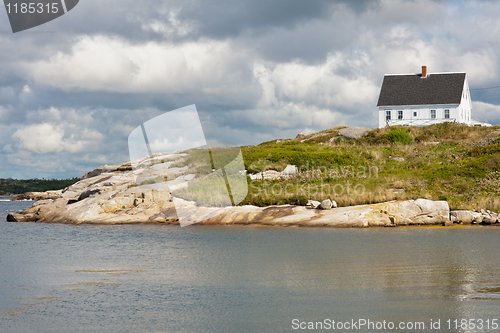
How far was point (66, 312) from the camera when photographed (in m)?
10.4

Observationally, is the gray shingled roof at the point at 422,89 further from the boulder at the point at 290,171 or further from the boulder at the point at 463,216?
the boulder at the point at 463,216

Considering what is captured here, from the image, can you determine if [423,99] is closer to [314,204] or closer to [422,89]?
[422,89]

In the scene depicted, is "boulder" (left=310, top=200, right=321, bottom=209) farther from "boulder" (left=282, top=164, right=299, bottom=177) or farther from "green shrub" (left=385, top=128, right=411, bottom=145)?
"green shrub" (left=385, top=128, right=411, bottom=145)

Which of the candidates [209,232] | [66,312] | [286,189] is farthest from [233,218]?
[66,312]

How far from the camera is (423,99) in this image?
62.1 meters

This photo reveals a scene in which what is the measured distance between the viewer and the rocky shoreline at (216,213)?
82.1 feet

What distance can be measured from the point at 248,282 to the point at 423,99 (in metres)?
56.8

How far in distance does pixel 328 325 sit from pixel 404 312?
6.44 feet

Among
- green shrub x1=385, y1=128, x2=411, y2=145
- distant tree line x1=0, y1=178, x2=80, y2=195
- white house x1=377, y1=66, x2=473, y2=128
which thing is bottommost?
distant tree line x1=0, y1=178, x2=80, y2=195

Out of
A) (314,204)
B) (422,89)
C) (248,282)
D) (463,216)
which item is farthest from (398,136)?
(248,282)

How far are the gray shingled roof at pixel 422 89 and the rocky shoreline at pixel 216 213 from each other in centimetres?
4045

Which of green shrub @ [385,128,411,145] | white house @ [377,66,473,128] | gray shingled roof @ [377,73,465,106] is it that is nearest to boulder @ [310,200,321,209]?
green shrub @ [385,128,411,145]

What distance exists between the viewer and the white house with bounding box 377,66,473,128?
201ft

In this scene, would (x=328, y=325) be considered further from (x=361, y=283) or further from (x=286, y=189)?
(x=286, y=189)
